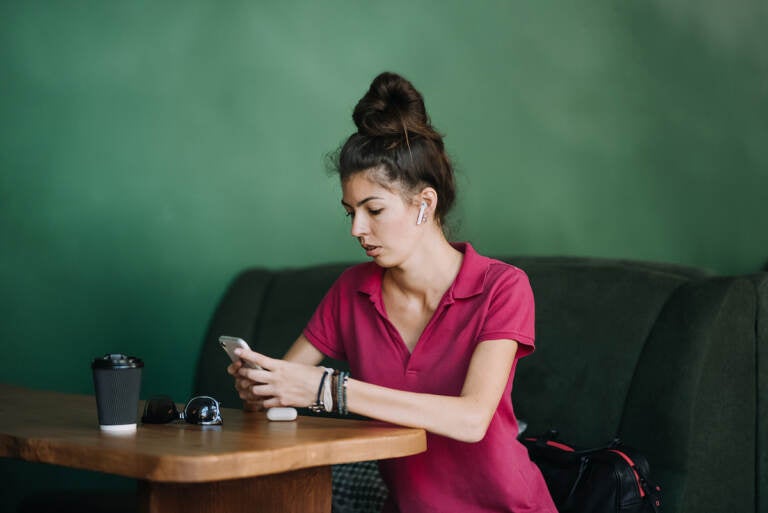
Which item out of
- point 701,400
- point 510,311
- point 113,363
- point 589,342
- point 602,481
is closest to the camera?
point 113,363

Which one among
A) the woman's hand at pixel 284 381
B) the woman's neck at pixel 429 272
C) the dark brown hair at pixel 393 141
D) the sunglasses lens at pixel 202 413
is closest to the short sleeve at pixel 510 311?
the woman's neck at pixel 429 272

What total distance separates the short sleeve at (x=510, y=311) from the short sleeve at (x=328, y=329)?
1.31 feet

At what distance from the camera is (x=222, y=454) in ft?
4.22

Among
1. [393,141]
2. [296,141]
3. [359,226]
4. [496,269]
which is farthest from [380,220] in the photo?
[296,141]

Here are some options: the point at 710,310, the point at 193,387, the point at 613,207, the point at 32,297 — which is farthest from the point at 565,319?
the point at 32,297

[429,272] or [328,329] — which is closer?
[429,272]

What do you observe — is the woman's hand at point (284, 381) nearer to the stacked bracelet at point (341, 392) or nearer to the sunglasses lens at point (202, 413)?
the stacked bracelet at point (341, 392)

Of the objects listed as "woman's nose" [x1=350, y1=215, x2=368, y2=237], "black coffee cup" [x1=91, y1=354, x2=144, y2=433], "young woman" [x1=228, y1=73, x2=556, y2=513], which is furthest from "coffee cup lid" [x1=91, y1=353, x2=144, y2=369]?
"woman's nose" [x1=350, y1=215, x2=368, y2=237]

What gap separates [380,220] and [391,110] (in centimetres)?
24

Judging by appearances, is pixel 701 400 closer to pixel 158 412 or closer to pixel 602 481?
pixel 602 481

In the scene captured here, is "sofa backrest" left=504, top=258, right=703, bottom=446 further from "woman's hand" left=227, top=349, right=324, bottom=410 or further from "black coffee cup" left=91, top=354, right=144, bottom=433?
"black coffee cup" left=91, top=354, right=144, bottom=433

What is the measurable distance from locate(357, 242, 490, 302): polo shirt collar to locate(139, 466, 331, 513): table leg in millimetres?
517

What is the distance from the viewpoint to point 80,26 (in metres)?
2.97

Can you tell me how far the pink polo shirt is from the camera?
1.84 metres
